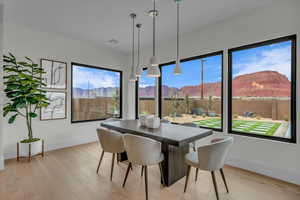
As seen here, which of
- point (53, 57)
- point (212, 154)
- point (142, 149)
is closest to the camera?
point (212, 154)

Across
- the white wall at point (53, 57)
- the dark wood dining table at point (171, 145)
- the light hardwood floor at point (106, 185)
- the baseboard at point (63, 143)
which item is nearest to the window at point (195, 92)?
the dark wood dining table at point (171, 145)

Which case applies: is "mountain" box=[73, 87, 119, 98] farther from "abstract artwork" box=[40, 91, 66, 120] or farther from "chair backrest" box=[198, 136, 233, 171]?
"chair backrest" box=[198, 136, 233, 171]

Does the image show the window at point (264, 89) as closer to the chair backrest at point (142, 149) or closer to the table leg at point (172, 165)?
the table leg at point (172, 165)

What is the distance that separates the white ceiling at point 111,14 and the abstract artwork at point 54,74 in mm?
751

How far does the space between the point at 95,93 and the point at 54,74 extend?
3.86 feet

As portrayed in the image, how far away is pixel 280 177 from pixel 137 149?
2.34 metres

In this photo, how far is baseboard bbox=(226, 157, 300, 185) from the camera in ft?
7.15

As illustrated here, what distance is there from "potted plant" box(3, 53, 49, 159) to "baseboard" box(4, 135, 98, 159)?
0.20 meters

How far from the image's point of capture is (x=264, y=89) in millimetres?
2613

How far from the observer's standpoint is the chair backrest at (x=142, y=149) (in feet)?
5.86

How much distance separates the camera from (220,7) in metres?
2.49

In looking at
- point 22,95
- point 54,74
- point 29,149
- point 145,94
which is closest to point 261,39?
point 145,94

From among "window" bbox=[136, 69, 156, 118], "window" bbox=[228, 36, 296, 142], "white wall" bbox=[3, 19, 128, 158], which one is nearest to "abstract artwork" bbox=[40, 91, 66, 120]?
"white wall" bbox=[3, 19, 128, 158]

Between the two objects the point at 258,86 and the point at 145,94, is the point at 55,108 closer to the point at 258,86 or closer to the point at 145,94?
the point at 145,94
